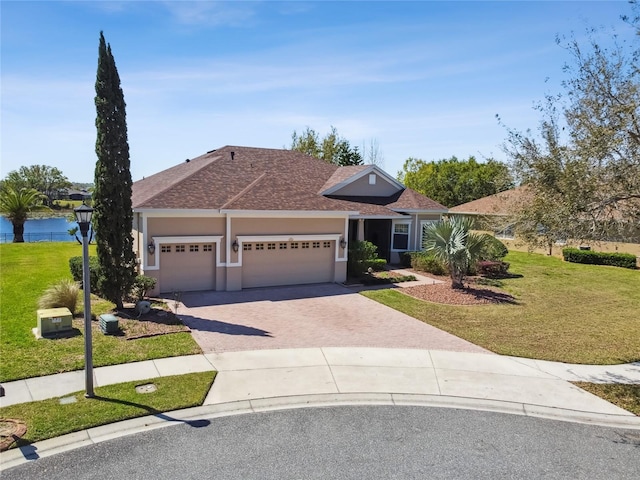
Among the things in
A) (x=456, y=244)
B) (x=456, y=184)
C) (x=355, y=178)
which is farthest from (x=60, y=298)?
(x=456, y=184)

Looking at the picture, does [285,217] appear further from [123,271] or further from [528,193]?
[528,193]

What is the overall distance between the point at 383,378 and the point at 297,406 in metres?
2.30

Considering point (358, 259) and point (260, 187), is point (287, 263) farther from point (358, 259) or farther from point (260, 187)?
point (358, 259)

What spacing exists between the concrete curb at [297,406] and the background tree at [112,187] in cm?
712

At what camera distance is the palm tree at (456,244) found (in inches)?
731

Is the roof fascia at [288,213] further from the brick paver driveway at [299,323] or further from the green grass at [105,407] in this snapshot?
the green grass at [105,407]

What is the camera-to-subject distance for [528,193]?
11469 millimetres

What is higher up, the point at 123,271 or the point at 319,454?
the point at 123,271

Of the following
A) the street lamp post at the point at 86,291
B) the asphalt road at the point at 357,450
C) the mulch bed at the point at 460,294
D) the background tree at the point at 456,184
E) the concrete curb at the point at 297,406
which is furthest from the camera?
the background tree at the point at 456,184

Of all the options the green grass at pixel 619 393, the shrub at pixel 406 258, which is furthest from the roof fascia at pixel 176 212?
the green grass at pixel 619 393

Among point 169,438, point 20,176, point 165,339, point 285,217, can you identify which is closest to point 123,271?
point 165,339

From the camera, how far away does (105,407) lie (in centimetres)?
802

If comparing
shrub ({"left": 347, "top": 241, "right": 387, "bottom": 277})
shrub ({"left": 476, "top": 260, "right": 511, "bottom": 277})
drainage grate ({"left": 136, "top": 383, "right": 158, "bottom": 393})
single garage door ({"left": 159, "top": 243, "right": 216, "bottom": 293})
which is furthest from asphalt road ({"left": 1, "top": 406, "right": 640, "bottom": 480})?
shrub ({"left": 476, "top": 260, "right": 511, "bottom": 277})

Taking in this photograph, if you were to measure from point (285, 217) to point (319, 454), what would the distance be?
1229cm
